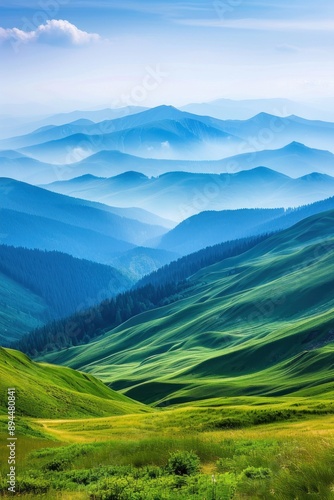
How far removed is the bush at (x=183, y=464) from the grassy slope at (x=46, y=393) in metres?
37.8

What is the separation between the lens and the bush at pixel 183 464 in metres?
23.0

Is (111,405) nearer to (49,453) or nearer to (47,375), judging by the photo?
(47,375)

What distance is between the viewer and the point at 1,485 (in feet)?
71.9

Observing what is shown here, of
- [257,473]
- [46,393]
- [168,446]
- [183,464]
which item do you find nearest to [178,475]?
[183,464]

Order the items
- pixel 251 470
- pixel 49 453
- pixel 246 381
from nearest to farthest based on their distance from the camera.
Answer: pixel 251 470 → pixel 49 453 → pixel 246 381

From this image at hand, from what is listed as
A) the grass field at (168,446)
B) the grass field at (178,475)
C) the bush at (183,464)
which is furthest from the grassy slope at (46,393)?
the bush at (183,464)

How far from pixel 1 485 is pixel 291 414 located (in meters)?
31.2

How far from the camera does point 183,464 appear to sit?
23.2 metres

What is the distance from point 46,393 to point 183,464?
174 feet

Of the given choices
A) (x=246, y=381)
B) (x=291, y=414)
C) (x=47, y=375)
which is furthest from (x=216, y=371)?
(x=291, y=414)

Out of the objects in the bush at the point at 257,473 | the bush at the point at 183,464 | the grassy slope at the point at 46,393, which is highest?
the grassy slope at the point at 46,393

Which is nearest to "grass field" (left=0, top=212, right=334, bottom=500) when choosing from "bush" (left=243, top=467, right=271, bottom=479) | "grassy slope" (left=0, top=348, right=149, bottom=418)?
"bush" (left=243, top=467, right=271, bottom=479)

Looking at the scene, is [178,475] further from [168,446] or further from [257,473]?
[168,446]

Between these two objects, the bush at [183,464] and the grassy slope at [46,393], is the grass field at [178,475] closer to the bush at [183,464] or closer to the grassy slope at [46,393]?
the bush at [183,464]
